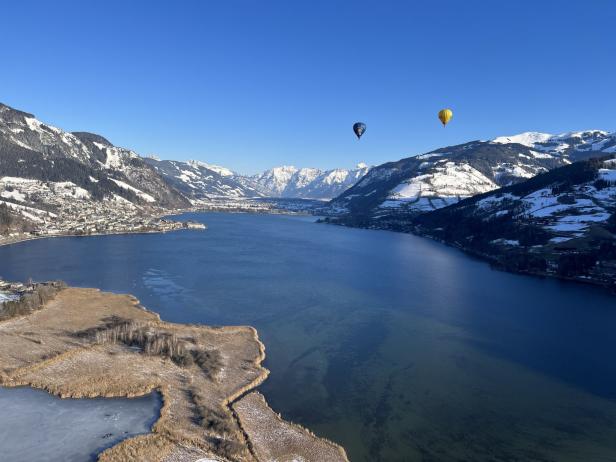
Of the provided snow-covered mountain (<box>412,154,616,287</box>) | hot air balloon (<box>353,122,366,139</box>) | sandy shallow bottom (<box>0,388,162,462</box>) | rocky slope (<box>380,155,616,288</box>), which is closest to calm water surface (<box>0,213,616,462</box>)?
sandy shallow bottom (<box>0,388,162,462</box>)

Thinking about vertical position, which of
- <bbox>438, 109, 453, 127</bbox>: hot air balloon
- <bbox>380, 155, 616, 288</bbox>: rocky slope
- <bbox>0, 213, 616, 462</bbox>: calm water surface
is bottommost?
<bbox>0, 213, 616, 462</bbox>: calm water surface

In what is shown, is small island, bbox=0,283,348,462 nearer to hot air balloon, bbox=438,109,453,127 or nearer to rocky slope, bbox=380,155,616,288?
hot air balloon, bbox=438,109,453,127

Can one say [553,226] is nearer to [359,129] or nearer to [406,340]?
[359,129]

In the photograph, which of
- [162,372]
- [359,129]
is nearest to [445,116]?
[359,129]

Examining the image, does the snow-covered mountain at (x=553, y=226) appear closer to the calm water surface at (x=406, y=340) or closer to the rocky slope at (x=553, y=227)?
the rocky slope at (x=553, y=227)


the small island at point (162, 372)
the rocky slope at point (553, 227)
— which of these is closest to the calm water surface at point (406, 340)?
the small island at point (162, 372)

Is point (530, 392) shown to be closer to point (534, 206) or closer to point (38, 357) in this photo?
point (38, 357)

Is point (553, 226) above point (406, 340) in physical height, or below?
above
